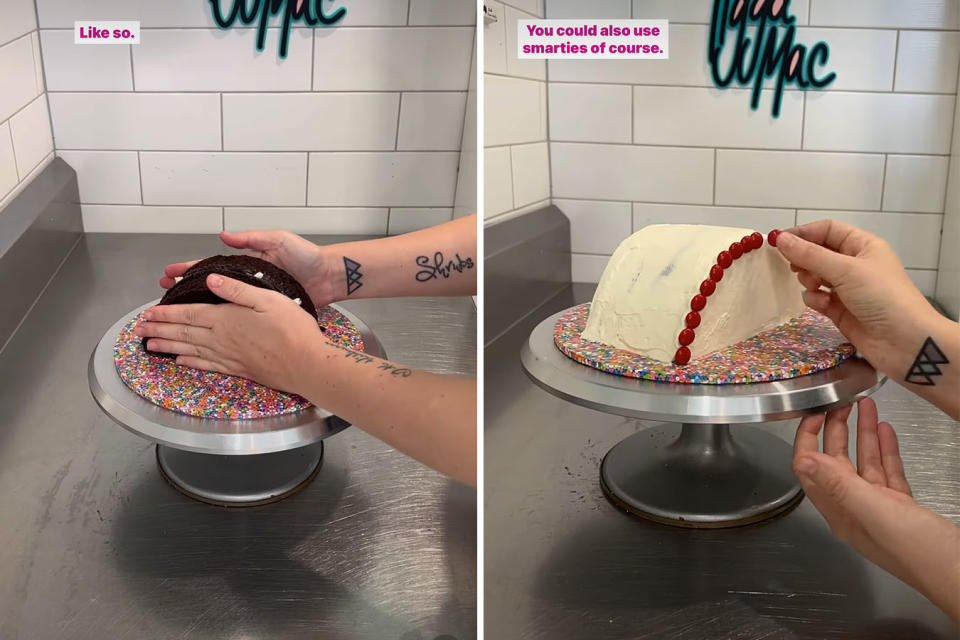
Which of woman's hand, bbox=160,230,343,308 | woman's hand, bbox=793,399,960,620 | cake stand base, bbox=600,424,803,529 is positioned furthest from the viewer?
woman's hand, bbox=160,230,343,308

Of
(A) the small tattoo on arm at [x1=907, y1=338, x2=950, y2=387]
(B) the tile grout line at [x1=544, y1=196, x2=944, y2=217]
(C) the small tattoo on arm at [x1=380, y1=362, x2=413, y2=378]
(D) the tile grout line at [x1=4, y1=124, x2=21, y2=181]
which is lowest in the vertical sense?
(C) the small tattoo on arm at [x1=380, y1=362, x2=413, y2=378]

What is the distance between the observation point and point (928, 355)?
17.5 inches

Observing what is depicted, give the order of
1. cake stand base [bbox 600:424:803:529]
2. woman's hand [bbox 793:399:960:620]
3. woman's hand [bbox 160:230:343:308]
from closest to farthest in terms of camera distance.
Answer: woman's hand [bbox 793:399:960:620] → cake stand base [bbox 600:424:803:529] → woman's hand [bbox 160:230:343:308]

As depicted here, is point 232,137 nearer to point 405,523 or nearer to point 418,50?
point 418,50

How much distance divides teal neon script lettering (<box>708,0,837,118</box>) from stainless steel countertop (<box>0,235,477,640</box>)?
309 mm

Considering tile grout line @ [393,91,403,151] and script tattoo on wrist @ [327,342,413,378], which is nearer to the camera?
script tattoo on wrist @ [327,342,413,378]

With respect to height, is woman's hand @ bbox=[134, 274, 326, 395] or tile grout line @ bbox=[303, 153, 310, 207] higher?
tile grout line @ bbox=[303, 153, 310, 207]

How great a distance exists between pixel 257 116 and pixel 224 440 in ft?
0.97

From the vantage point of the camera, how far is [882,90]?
55 centimetres

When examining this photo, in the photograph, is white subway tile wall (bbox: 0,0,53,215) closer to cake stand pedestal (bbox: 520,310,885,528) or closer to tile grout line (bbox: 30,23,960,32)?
tile grout line (bbox: 30,23,960,32)

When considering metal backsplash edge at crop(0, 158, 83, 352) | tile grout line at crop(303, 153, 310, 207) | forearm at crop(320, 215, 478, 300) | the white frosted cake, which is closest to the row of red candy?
the white frosted cake

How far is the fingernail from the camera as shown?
450 millimetres

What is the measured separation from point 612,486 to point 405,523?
156 millimetres

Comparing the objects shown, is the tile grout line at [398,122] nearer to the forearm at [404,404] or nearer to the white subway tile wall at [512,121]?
the white subway tile wall at [512,121]
